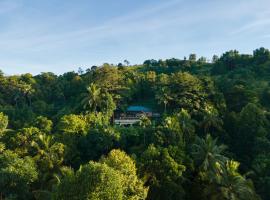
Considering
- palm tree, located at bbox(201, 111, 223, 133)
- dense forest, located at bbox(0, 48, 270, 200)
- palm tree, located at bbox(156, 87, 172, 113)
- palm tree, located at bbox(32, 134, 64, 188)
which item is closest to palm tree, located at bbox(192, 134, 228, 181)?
dense forest, located at bbox(0, 48, 270, 200)

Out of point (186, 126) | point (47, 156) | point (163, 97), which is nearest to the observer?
point (47, 156)

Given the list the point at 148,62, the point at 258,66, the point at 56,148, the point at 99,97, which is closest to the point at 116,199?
the point at 56,148

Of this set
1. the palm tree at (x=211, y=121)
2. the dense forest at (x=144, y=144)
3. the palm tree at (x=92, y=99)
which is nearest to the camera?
the dense forest at (x=144, y=144)

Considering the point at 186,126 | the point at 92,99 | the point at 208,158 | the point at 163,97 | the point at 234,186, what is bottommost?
the point at 234,186

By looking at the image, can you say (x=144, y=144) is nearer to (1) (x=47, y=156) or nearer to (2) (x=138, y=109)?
(1) (x=47, y=156)

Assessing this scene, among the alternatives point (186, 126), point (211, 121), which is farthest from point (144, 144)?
point (211, 121)

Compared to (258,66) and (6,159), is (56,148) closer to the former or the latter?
(6,159)

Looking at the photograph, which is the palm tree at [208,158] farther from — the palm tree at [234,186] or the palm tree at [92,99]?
the palm tree at [92,99]

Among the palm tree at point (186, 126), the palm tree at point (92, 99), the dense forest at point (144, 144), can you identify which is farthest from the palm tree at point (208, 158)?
the palm tree at point (92, 99)

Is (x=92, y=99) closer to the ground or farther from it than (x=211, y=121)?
farther from it

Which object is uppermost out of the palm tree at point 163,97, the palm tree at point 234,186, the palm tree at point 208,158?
the palm tree at point 163,97
